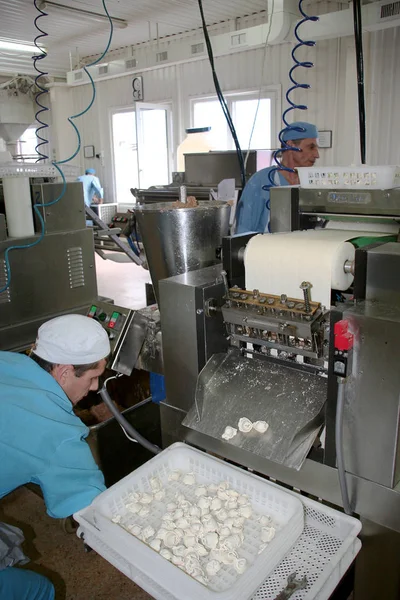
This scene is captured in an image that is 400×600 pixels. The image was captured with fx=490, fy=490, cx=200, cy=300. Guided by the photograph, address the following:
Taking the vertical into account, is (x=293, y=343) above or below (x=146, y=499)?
above

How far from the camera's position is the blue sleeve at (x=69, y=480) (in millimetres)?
1168

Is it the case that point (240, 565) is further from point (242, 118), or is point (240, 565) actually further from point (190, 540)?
point (242, 118)

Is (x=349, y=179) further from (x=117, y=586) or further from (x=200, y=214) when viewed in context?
(x=117, y=586)

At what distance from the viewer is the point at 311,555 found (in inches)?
44.1

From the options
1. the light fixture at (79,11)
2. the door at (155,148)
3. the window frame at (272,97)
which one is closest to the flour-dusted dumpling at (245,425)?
the window frame at (272,97)

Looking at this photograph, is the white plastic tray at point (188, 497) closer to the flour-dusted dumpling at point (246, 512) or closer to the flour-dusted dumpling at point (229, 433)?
the flour-dusted dumpling at point (246, 512)

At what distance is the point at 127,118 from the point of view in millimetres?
7430

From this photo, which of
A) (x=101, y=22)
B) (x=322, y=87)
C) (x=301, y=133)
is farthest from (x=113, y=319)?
(x=101, y=22)

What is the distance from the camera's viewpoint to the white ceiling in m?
4.79

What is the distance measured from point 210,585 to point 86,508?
349 mm

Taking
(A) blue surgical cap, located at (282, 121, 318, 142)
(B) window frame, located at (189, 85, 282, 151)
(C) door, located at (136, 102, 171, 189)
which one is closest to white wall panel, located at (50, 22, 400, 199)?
(B) window frame, located at (189, 85, 282, 151)

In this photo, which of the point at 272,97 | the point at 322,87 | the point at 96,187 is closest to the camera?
the point at 322,87

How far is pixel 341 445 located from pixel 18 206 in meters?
2.12

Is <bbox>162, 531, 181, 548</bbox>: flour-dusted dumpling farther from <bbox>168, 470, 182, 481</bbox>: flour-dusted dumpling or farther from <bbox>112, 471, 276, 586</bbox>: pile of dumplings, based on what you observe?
<bbox>168, 470, 182, 481</bbox>: flour-dusted dumpling
